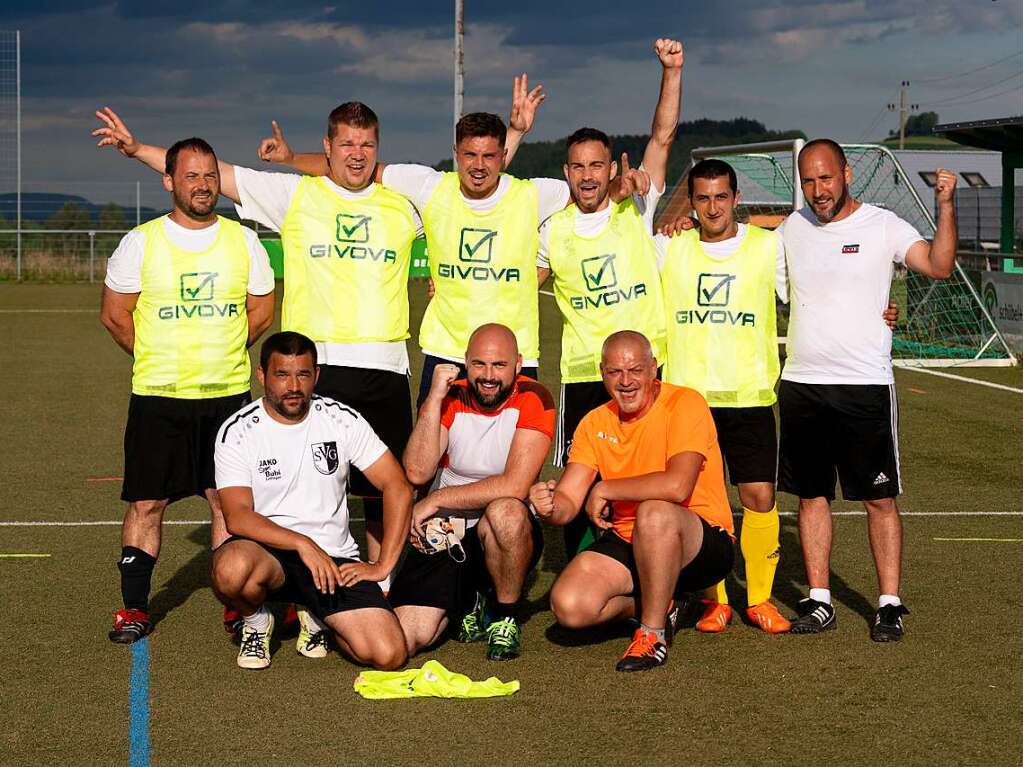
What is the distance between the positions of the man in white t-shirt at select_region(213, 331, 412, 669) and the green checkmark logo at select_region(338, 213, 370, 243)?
2.46 feet

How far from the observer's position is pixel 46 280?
35312 millimetres

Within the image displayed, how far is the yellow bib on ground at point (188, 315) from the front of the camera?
5.80m

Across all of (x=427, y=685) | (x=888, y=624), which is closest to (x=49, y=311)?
(x=427, y=685)

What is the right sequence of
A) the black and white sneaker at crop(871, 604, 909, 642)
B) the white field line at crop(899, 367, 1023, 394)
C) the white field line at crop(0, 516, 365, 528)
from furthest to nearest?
the white field line at crop(899, 367, 1023, 394), the white field line at crop(0, 516, 365, 528), the black and white sneaker at crop(871, 604, 909, 642)

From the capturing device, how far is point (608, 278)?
6117mm

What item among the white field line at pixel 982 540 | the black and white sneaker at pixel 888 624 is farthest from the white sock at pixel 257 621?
the white field line at pixel 982 540

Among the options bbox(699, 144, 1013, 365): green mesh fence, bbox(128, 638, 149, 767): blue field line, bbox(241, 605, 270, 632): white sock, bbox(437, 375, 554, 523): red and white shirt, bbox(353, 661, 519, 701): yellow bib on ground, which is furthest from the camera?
bbox(699, 144, 1013, 365): green mesh fence

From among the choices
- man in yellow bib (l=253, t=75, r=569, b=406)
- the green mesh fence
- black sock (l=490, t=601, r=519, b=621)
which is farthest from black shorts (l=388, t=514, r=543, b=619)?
the green mesh fence

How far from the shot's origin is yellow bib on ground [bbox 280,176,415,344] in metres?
6.07

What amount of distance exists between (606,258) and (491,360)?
2.74 feet

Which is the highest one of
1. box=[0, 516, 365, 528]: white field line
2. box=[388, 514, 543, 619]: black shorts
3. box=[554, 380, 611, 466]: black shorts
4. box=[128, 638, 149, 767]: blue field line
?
box=[554, 380, 611, 466]: black shorts

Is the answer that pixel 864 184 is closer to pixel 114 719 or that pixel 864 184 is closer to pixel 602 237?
pixel 602 237

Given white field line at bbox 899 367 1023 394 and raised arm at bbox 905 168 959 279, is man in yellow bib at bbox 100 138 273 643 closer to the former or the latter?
raised arm at bbox 905 168 959 279

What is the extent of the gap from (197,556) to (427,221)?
2.41 metres
